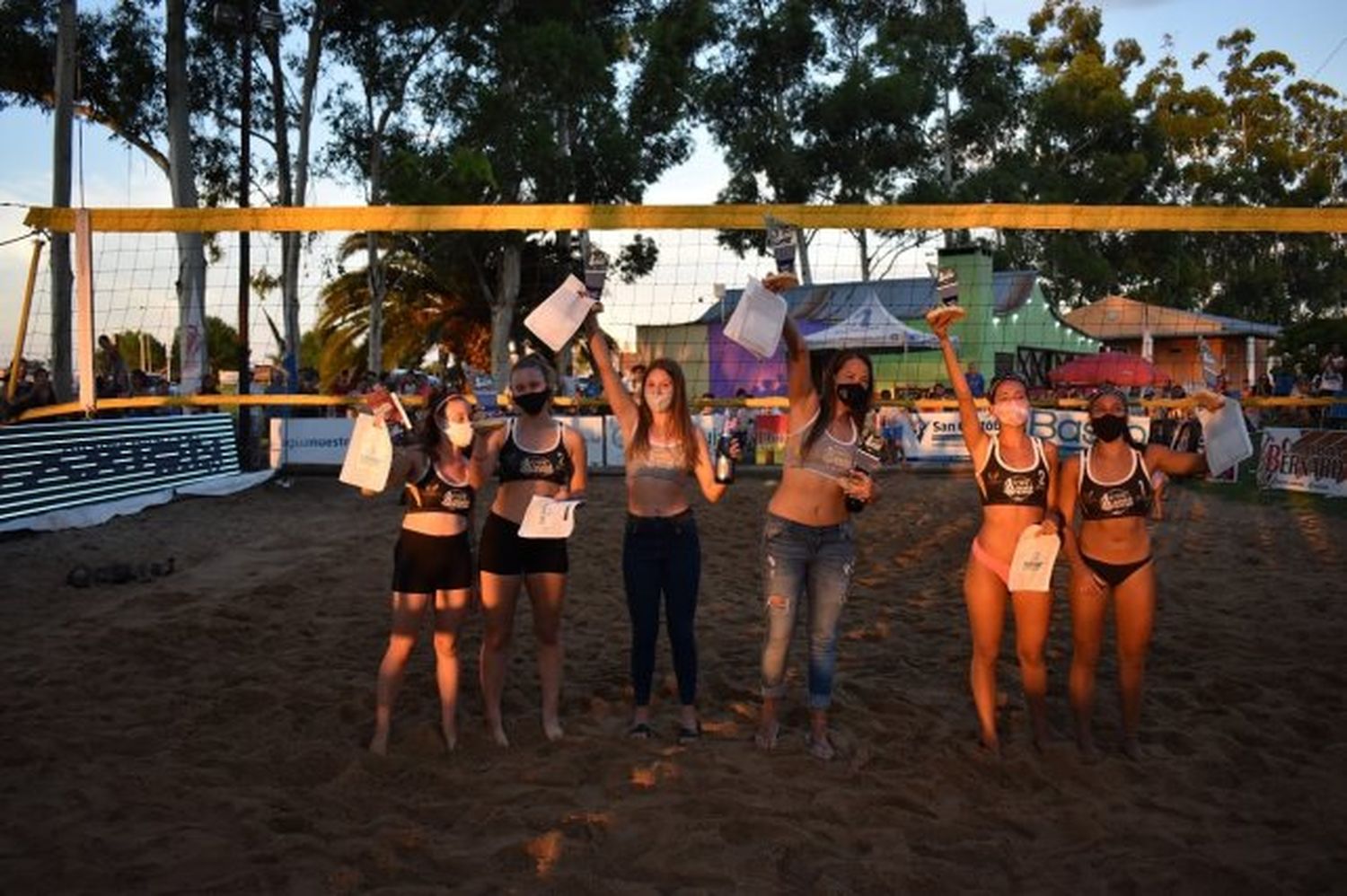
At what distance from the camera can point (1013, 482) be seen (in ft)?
13.6

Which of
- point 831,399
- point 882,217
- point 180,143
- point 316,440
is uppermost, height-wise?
point 180,143

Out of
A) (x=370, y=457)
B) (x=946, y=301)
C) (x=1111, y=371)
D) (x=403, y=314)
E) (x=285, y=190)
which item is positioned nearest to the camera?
(x=370, y=457)

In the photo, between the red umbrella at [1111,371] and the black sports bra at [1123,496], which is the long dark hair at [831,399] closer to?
the black sports bra at [1123,496]

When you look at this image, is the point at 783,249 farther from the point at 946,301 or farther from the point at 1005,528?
the point at 1005,528

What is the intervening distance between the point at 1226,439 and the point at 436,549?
299 cm

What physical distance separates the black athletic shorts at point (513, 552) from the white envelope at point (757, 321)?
3.38 feet

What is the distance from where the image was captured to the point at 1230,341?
115ft

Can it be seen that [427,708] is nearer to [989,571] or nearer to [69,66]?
[989,571]

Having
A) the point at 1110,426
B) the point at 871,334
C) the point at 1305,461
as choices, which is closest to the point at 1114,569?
the point at 1110,426

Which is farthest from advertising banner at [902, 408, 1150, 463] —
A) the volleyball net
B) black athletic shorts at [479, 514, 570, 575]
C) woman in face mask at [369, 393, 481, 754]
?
woman in face mask at [369, 393, 481, 754]

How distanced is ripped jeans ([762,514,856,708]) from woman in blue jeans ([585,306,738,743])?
29cm

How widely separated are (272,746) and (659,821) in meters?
1.67

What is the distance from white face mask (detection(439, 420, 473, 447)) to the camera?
418 centimetres

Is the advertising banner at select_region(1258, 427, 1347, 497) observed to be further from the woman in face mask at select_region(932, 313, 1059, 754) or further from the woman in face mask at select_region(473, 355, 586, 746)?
the woman in face mask at select_region(473, 355, 586, 746)
